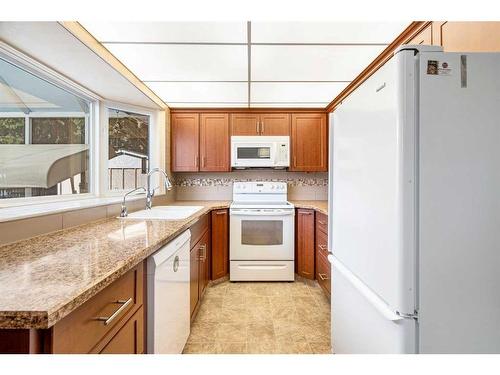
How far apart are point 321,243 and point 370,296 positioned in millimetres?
1577

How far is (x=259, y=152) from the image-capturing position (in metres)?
3.28

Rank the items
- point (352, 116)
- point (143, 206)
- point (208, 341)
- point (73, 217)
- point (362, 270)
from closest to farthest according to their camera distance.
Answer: point (362, 270) → point (352, 116) → point (73, 217) → point (208, 341) → point (143, 206)

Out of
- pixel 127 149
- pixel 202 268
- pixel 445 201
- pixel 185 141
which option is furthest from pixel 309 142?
pixel 445 201

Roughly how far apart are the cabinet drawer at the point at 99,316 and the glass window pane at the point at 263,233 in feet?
6.31

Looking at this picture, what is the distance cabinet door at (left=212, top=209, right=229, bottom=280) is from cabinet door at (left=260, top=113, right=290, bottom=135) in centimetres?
117

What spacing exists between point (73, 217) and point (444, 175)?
1.89 meters

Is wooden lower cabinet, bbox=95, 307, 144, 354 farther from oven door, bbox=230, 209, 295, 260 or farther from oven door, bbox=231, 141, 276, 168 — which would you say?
oven door, bbox=231, 141, 276, 168

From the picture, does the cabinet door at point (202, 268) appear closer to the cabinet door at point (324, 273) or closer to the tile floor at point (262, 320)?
the tile floor at point (262, 320)

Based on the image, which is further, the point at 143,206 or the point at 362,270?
the point at 143,206

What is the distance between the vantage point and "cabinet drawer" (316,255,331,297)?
236 cm

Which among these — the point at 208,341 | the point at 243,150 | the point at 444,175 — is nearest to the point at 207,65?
the point at 243,150

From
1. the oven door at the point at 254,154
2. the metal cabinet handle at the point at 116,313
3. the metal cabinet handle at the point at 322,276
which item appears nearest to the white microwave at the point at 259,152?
the oven door at the point at 254,154

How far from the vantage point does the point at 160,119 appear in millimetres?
3199

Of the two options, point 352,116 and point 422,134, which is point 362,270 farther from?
point 352,116
